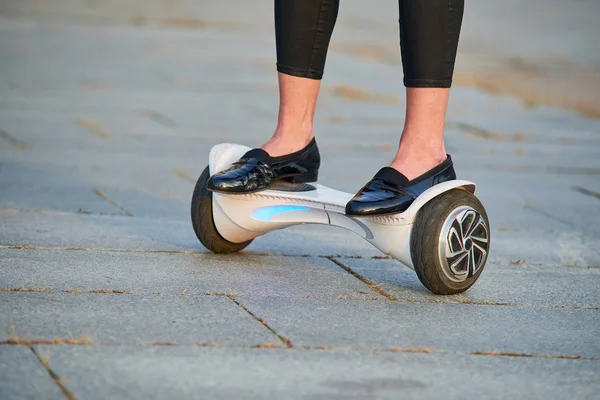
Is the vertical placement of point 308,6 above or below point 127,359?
above

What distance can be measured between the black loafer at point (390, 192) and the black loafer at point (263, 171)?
31cm

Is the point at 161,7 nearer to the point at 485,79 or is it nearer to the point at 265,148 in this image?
the point at 485,79

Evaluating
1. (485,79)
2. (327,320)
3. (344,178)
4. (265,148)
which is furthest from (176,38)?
(327,320)

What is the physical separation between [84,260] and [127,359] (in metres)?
0.95

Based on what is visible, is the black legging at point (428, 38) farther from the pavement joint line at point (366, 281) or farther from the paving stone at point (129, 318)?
the paving stone at point (129, 318)

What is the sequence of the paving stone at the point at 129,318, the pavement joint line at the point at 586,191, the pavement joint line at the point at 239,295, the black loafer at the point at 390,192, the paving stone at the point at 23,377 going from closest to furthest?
the paving stone at the point at 23,377
the paving stone at the point at 129,318
the pavement joint line at the point at 239,295
the black loafer at the point at 390,192
the pavement joint line at the point at 586,191

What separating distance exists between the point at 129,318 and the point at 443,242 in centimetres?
83

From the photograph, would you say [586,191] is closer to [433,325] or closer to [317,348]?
[433,325]

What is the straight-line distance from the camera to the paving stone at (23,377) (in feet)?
5.88

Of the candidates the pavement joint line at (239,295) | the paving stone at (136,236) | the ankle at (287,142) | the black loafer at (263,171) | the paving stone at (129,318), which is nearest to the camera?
the paving stone at (129,318)

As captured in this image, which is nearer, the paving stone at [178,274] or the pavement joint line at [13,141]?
the paving stone at [178,274]

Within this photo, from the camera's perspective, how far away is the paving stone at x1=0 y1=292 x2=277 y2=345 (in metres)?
2.16

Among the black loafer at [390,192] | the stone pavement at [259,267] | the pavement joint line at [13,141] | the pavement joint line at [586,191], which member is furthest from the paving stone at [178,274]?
the pavement joint line at [13,141]

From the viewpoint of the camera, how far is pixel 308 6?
9.76 feet
